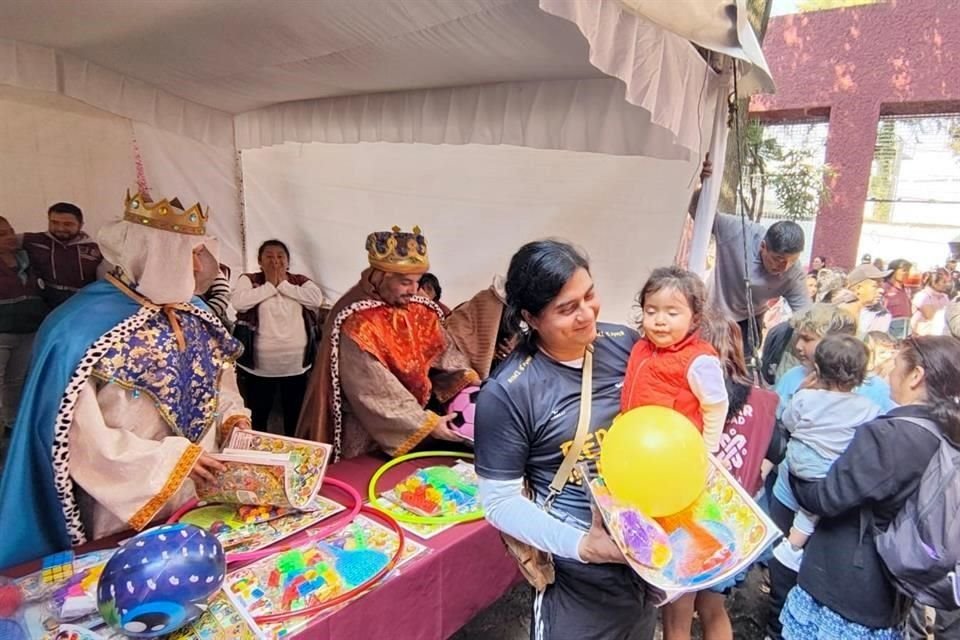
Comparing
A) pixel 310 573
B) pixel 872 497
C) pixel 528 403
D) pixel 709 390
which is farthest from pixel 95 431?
pixel 872 497

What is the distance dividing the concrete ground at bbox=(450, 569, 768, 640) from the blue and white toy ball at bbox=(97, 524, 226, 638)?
1.57 meters

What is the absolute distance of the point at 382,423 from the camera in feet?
7.71

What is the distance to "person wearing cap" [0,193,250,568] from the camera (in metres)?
1.58

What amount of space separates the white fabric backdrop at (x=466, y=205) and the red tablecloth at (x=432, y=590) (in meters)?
1.88

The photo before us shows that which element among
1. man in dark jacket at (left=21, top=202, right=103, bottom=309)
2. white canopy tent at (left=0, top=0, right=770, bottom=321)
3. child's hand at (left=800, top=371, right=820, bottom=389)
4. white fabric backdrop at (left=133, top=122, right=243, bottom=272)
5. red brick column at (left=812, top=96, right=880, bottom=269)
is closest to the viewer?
white canopy tent at (left=0, top=0, right=770, bottom=321)

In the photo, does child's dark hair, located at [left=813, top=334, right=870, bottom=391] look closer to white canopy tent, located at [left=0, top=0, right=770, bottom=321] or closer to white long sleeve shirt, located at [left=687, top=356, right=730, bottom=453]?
white canopy tent, located at [left=0, top=0, right=770, bottom=321]

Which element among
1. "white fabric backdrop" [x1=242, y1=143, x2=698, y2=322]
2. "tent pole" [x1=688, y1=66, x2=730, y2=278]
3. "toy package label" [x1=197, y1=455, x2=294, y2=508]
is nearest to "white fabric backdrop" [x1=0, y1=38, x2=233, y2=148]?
"white fabric backdrop" [x1=242, y1=143, x2=698, y2=322]

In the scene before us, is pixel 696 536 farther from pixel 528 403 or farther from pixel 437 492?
pixel 437 492

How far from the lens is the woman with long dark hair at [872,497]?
68.6 inches

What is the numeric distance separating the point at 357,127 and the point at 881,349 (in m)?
3.54

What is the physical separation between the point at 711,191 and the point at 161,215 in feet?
7.66

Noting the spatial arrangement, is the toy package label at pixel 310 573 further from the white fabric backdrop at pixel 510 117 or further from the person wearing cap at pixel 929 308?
the person wearing cap at pixel 929 308

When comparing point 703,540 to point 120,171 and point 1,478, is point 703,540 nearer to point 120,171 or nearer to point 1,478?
point 1,478

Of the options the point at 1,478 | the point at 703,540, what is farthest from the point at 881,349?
the point at 1,478
